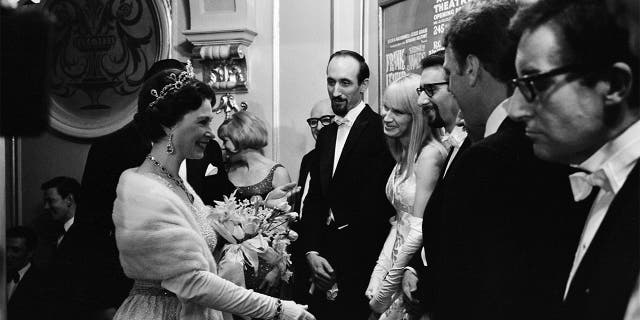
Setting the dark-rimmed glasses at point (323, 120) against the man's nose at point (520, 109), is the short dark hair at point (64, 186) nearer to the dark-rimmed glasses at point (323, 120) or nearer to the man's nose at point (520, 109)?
the dark-rimmed glasses at point (323, 120)

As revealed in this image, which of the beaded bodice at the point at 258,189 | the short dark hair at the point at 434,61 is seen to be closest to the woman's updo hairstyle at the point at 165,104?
the short dark hair at the point at 434,61

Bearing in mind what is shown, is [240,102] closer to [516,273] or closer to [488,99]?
[488,99]

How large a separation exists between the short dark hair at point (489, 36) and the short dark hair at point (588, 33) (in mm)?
504

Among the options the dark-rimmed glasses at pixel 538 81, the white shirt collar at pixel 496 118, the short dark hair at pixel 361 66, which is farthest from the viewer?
the short dark hair at pixel 361 66

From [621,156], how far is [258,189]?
4198mm

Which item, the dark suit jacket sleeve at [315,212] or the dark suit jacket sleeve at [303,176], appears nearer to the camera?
the dark suit jacket sleeve at [315,212]

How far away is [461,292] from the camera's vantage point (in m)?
2.15

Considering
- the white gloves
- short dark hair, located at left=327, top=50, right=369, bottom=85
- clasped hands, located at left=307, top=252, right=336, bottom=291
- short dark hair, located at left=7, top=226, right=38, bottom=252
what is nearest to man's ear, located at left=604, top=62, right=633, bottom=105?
the white gloves

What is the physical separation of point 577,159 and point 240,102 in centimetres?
522

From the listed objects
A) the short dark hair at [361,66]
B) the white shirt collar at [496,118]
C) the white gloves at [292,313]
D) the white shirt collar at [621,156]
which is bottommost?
the white gloves at [292,313]

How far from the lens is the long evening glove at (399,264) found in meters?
3.77

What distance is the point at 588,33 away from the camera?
1766mm

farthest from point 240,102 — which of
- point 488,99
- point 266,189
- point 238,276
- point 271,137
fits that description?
point 488,99

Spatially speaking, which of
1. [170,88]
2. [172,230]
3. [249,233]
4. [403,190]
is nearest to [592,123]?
[172,230]
